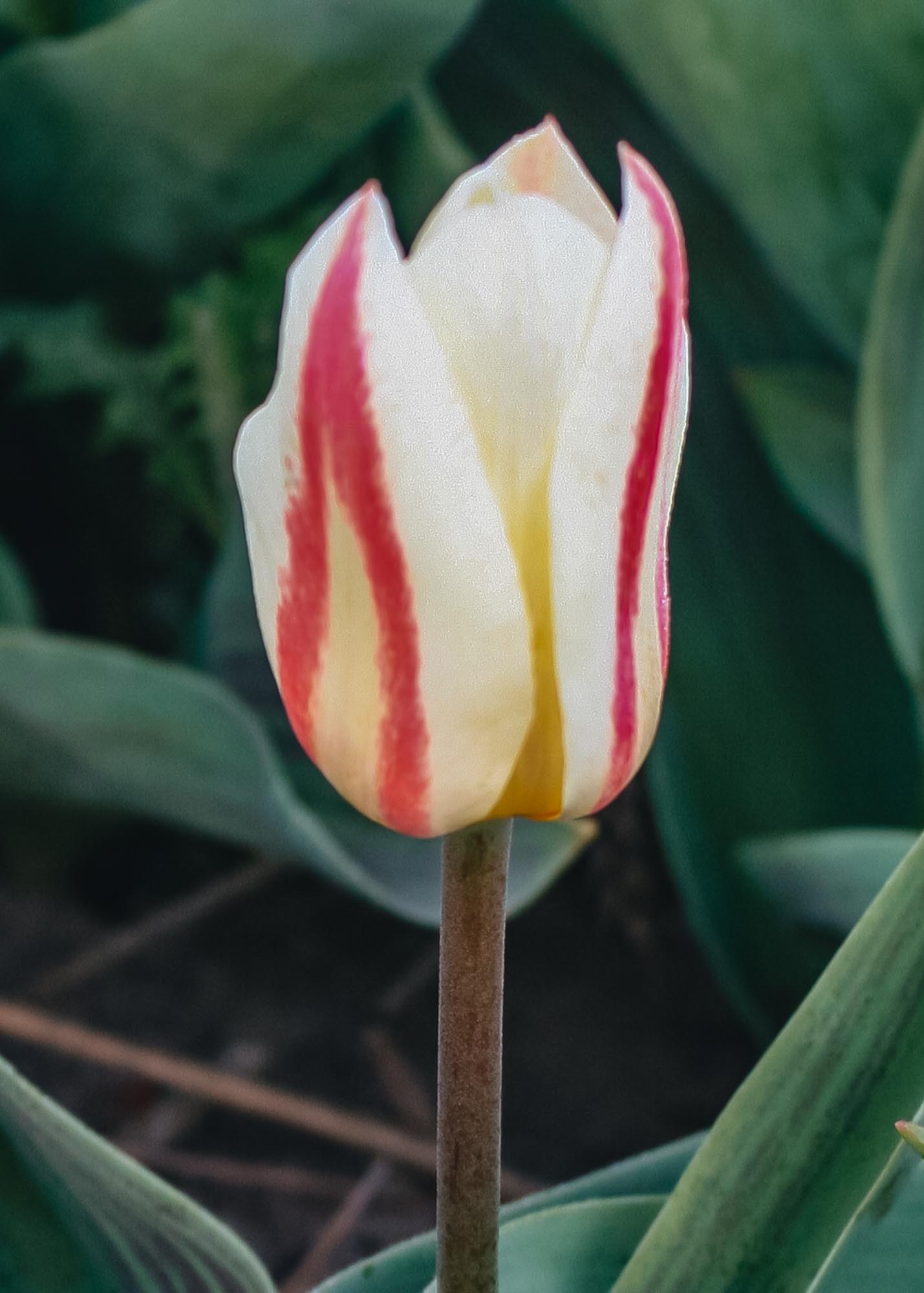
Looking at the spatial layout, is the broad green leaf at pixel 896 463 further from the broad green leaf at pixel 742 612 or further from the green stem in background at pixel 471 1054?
the green stem in background at pixel 471 1054

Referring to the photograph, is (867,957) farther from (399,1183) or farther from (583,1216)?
(399,1183)

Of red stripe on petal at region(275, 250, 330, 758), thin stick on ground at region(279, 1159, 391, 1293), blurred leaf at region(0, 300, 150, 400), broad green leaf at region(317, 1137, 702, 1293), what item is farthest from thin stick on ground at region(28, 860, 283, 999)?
red stripe on petal at region(275, 250, 330, 758)

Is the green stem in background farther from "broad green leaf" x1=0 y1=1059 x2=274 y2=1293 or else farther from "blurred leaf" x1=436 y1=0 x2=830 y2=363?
"blurred leaf" x1=436 y1=0 x2=830 y2=363

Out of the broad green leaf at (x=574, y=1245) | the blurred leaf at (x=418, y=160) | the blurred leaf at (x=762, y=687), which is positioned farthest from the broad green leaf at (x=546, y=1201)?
the blurred leaf at (x=418, y=160)

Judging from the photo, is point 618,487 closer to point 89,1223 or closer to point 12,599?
point 89,1223

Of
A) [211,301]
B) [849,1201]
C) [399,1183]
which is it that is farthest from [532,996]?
[849,1201]

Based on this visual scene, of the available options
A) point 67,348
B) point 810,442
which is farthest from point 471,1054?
point 67,348
